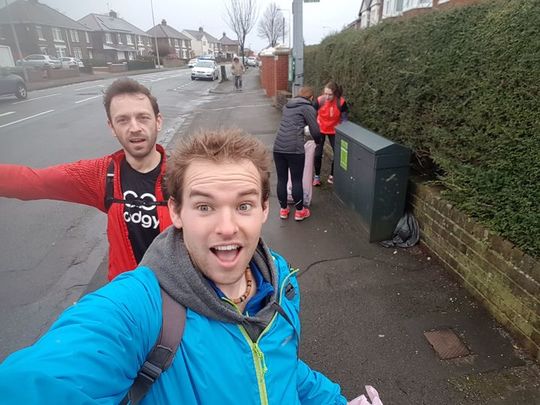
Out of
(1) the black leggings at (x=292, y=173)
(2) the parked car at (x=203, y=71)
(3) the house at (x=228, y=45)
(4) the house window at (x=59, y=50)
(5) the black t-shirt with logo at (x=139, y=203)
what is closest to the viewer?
(5) the black t-shirt with logo at (x=139, y=203)

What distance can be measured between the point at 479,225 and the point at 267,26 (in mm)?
58523

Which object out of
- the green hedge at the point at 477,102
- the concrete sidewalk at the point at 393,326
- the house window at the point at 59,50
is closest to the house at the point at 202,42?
the house window at the point at 59,50

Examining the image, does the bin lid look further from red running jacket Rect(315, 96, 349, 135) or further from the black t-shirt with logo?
the black t-shirt with logo

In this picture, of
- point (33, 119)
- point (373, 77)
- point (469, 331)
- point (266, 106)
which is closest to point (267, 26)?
point (266, 106)

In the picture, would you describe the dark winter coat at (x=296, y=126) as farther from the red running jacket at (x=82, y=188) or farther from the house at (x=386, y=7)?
the house at (x=386, y=7)

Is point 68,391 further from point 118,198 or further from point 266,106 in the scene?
point 266,106

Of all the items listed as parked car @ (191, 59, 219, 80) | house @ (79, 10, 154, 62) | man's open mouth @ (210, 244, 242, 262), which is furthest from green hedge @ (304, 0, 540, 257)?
→ house @ (79, 10, 154, 62)

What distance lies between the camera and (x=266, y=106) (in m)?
15.7

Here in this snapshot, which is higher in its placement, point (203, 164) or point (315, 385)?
point (203, 164)

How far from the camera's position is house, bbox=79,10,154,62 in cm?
6106

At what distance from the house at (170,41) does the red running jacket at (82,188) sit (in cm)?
7920

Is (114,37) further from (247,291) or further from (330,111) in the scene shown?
(247,291)

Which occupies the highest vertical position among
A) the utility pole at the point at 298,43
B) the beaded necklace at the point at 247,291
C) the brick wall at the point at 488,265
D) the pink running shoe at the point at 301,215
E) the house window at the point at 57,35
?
the house window at the point at 57,35

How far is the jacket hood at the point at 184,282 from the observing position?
1.02 m
